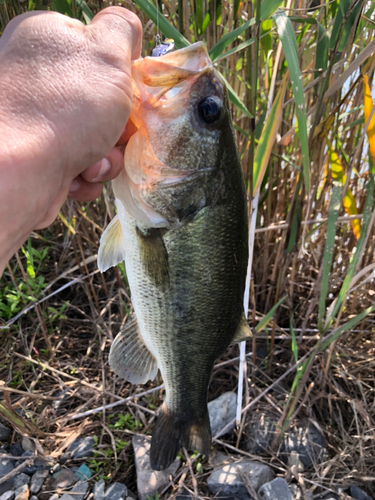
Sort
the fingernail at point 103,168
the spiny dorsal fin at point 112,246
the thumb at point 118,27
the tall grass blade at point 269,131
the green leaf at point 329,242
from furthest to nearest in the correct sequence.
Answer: the green leaf at point 329,242
the tall grass blade at point 269,131
the spiny dorsal fin at point 112,246
the fingernail at point 103,168
the thumb at point 118,27

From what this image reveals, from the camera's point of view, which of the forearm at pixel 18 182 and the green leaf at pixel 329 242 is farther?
the green leaf at pixel 329 242

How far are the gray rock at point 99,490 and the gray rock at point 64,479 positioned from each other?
0.13 meters

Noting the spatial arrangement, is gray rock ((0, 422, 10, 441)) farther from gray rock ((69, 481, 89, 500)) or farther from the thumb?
the thumb

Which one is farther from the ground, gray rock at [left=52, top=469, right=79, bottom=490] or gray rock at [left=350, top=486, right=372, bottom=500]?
gray rock at [left=52, top=469, right=79, bottom=490]

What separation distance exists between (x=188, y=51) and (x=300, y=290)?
6.70 ft

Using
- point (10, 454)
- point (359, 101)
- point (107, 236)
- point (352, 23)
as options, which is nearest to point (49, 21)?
point (107, 236)

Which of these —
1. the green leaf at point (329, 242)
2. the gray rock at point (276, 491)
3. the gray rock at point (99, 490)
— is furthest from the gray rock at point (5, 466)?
the green leaf at point (329, 242)

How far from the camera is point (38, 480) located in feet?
6.60

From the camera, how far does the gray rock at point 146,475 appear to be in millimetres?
2010

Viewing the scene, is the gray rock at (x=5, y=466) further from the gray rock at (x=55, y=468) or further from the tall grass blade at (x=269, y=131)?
the tall grass blade at (x=269, y=131)

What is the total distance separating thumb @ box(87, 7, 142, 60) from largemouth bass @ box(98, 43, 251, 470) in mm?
79

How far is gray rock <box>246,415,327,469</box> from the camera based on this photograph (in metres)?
2.21

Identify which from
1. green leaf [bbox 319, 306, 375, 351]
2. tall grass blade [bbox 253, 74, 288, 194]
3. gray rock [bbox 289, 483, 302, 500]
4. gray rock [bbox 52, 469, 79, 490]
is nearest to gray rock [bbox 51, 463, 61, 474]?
gray rock [bbox 52, 469, 79, 490]

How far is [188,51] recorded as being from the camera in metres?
1.11
